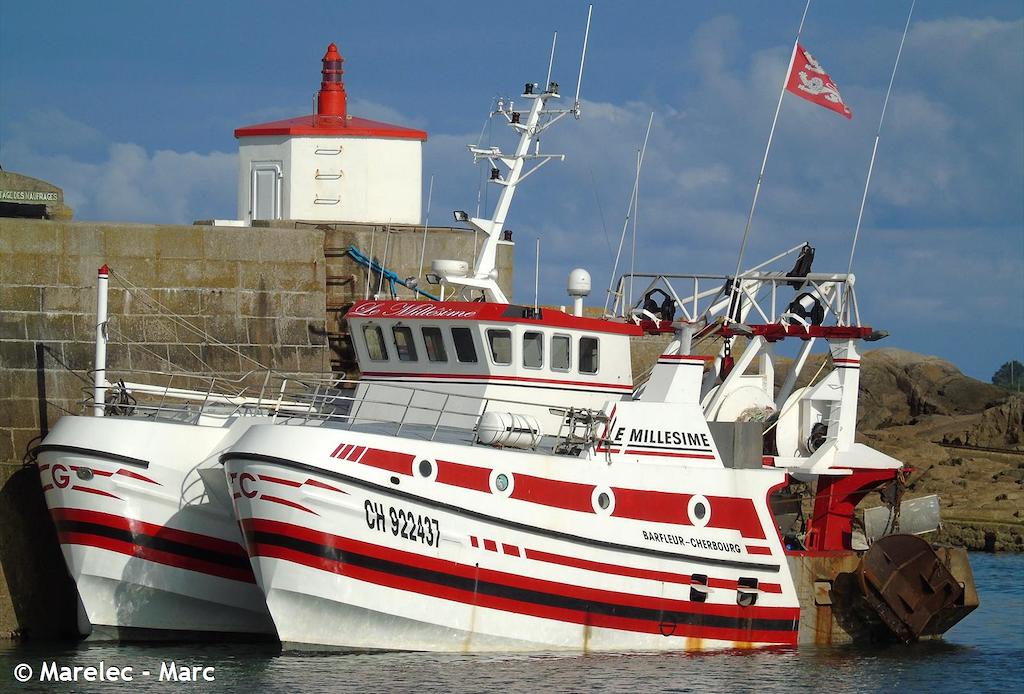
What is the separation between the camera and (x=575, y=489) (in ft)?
55.7

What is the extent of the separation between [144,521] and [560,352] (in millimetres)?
5265

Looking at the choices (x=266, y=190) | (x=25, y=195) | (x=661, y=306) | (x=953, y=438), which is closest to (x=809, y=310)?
(x=661, y=306)

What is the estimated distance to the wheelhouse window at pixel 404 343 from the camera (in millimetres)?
18969

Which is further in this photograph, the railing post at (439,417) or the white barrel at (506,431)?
the white barrel at (506,431)

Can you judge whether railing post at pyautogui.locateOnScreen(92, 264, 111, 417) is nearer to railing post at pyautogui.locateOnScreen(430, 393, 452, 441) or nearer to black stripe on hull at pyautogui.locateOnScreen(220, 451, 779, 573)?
black stripe on hull at pyautogui.locateOnScreen(220, 451, 779, 573)

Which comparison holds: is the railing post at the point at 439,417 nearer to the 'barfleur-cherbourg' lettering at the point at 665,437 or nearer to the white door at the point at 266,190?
the 'barfleur-cherbourg' lettering at the point at 665,437

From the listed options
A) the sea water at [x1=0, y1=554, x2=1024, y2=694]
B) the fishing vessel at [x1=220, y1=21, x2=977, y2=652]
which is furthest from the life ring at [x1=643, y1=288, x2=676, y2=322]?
the sea water at [x1=0, y1=554, x2=1024, y2=694]

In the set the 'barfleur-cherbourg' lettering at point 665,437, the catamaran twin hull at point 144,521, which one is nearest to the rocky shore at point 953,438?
the 'barfleur-cherbourg' lettering at point 665,437

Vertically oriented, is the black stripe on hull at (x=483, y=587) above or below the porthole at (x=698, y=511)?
below

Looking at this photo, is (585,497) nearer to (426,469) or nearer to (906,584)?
(426,469)

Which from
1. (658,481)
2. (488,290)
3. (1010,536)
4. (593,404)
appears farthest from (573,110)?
(1010,536)

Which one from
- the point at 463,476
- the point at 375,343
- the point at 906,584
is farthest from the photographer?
the point at 375,343

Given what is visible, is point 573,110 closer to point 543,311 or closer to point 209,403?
point 543,311

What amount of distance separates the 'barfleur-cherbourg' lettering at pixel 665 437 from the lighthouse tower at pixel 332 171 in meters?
6.78
